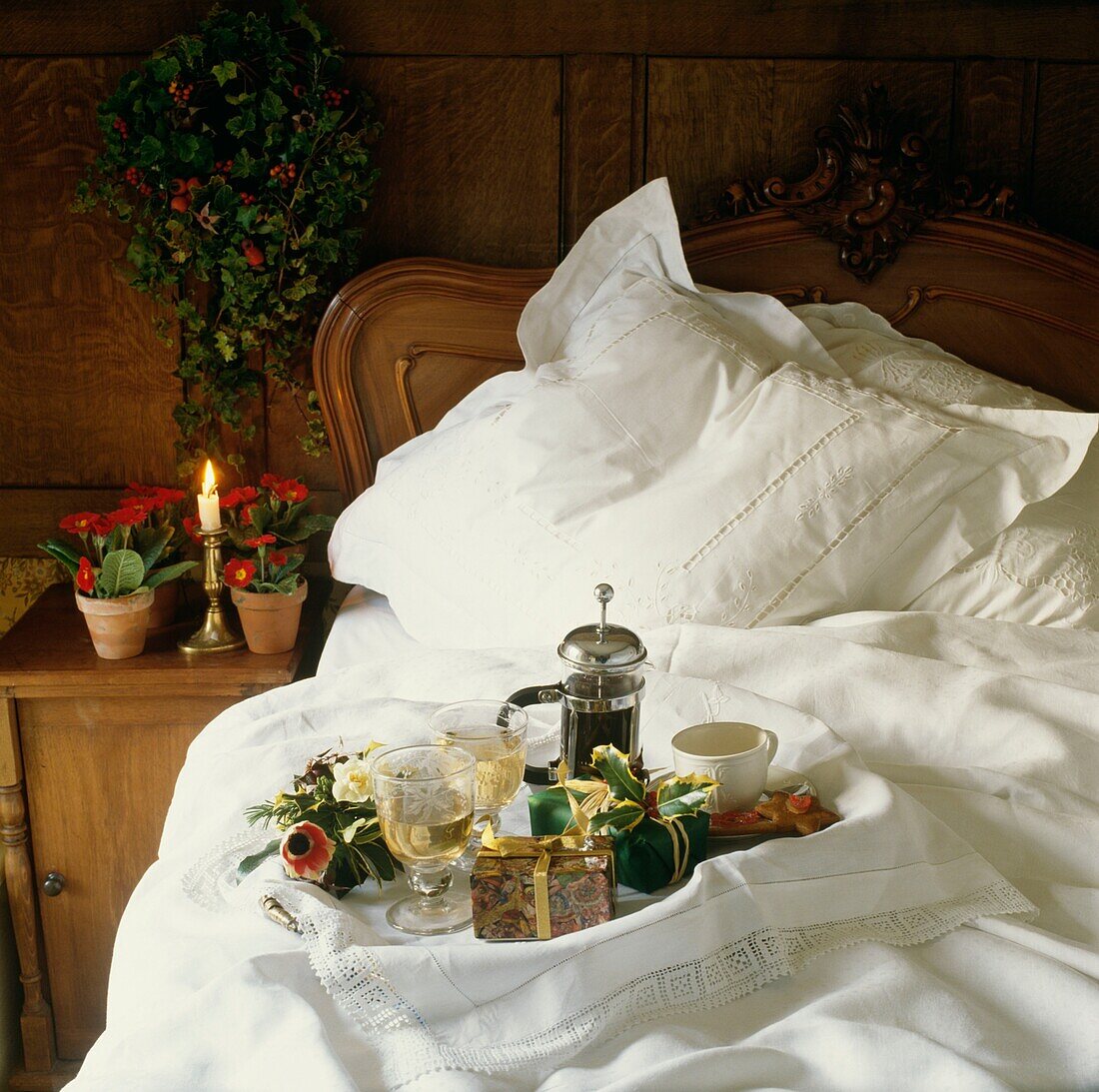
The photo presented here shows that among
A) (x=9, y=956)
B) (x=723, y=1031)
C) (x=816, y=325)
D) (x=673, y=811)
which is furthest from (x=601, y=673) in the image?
(x=9, y=956)

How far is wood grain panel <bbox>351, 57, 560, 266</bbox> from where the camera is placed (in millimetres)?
2199

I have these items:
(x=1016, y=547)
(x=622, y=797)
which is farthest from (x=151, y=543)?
(x=1016, y=547)

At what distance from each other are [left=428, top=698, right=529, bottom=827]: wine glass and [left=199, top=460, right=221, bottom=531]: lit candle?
920 mm

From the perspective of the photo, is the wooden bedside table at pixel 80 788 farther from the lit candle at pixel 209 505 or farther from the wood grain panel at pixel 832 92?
the wood grain panel at pixel 832 92

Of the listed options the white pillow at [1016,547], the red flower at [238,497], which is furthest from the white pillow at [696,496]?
the red flower at [238,497]

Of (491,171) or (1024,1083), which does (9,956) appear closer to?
(491,171)

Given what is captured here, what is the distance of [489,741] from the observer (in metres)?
1.15

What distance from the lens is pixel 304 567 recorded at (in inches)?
93.1

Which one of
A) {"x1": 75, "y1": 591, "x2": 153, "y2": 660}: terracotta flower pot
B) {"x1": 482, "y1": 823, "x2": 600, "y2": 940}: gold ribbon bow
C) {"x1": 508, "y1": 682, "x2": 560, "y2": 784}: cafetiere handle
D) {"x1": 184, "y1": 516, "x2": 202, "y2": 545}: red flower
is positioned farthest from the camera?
{"x1": 184, "y1": 516, "x2": 202, "y2": 545}: red flower

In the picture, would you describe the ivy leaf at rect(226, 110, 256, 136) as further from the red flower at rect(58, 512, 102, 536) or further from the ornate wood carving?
the ornate wood carving

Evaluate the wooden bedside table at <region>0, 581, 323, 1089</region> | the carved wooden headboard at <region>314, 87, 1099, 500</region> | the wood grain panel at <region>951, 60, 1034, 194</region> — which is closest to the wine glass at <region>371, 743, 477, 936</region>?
the wooden bedside table at <region>0, 581, 323, 1089</region>

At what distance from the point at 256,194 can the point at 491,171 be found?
0.43 m

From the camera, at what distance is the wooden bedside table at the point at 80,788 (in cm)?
194

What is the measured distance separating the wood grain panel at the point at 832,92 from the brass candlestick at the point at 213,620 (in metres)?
1.24
